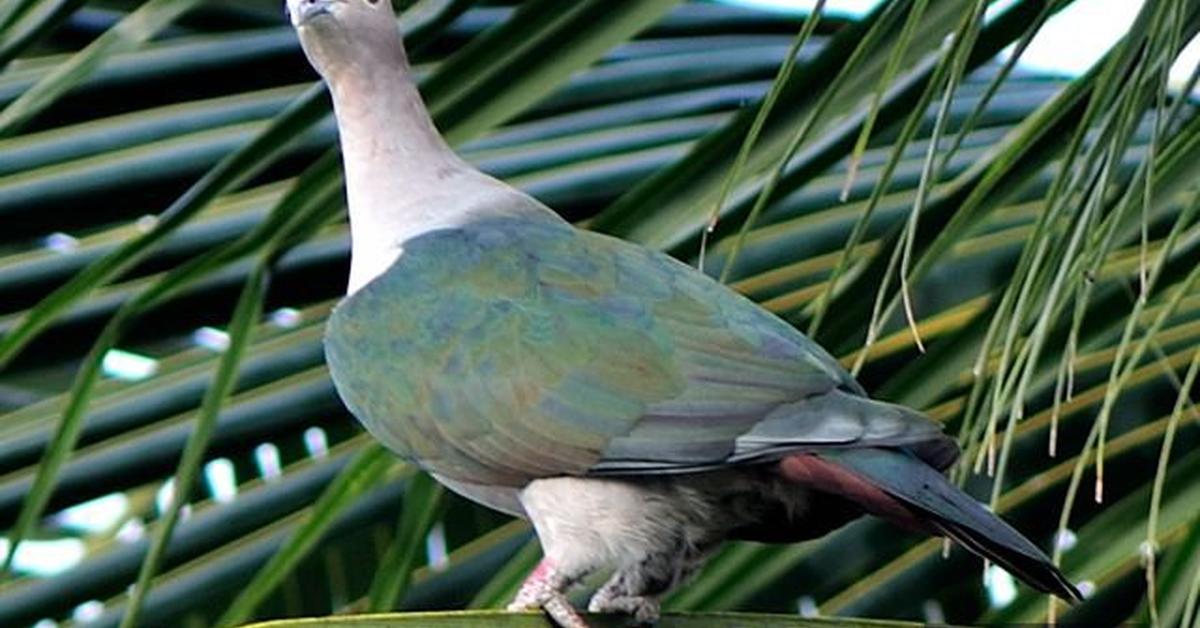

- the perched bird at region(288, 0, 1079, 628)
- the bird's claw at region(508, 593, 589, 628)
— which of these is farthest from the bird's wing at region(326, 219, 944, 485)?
the bird's claw at region(508, 593, 589, 628)

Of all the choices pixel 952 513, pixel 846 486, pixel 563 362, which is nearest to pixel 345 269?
pixel 563 362

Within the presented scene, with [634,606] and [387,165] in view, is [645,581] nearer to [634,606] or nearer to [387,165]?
[634,606]

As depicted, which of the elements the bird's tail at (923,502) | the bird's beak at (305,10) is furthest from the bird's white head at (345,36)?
the bird's tail at (923,502)

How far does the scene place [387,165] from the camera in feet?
6.38

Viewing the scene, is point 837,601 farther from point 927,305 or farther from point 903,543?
point 927,305

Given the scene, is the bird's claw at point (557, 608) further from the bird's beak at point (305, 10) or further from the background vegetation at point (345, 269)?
the bird's beak at point (305, 10)

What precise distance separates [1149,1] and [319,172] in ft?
1.71

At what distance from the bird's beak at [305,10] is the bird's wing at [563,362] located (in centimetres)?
20

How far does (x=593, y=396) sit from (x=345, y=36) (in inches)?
16.5

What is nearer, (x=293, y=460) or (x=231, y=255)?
(x=231, y=255)

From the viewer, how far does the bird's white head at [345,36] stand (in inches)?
76.6

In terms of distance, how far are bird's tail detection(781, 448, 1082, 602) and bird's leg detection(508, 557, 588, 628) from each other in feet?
0.54

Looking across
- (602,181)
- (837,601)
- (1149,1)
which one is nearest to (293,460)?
(602,181)

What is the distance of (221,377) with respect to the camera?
145 centimetres
